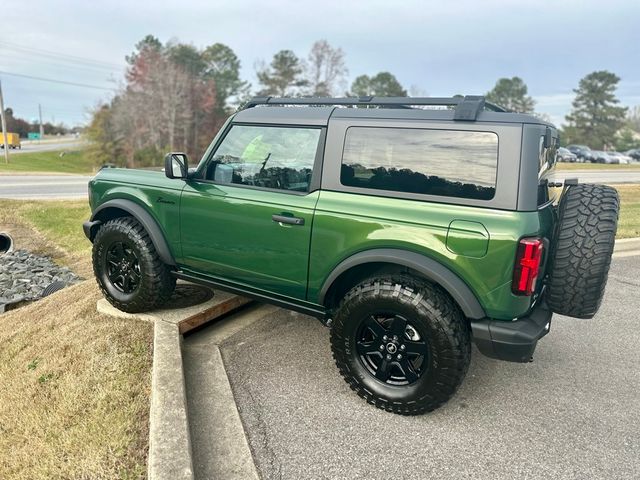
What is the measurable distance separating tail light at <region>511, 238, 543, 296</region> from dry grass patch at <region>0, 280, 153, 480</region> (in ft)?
7.12

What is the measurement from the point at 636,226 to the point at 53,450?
9772mm

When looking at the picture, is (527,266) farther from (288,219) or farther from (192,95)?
(192,95)

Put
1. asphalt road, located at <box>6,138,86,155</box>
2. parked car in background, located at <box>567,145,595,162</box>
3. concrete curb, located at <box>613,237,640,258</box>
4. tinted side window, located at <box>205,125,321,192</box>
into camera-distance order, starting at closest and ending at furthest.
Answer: tinted side window, located at <box>205,125,321,192</box> < concrete curb, located at <box>613,237,640,258</box> < parked car in background, located at <box>567,145,595,162</box> < asphalt road, located at <box>6,138,86,155</box>

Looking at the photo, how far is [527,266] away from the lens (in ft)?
8.19

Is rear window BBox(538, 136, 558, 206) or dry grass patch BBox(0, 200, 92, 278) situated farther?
dry grass patch BBox(0, 200, 92, 278)

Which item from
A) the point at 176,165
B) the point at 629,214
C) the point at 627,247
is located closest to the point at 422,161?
the point at 176,165

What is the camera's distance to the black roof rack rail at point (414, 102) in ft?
8.93

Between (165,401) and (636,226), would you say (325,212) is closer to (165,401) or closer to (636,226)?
(165,401)

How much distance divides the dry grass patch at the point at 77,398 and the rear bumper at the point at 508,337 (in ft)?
6.38

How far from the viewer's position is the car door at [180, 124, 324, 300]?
317 centimetres

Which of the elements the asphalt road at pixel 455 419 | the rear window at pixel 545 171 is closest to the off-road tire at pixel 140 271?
the asphalt road at pixel 455 419

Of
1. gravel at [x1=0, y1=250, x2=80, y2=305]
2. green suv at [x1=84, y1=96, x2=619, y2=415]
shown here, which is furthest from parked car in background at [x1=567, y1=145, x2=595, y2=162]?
green suv at [x1=84, y1=96, x2=619, y2=415]

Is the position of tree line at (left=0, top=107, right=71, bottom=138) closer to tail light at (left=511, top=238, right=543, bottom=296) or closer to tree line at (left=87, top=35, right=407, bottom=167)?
tree line at (left=87, top=35, right=407, bottom=167)

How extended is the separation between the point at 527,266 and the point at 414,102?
1.30 meters
